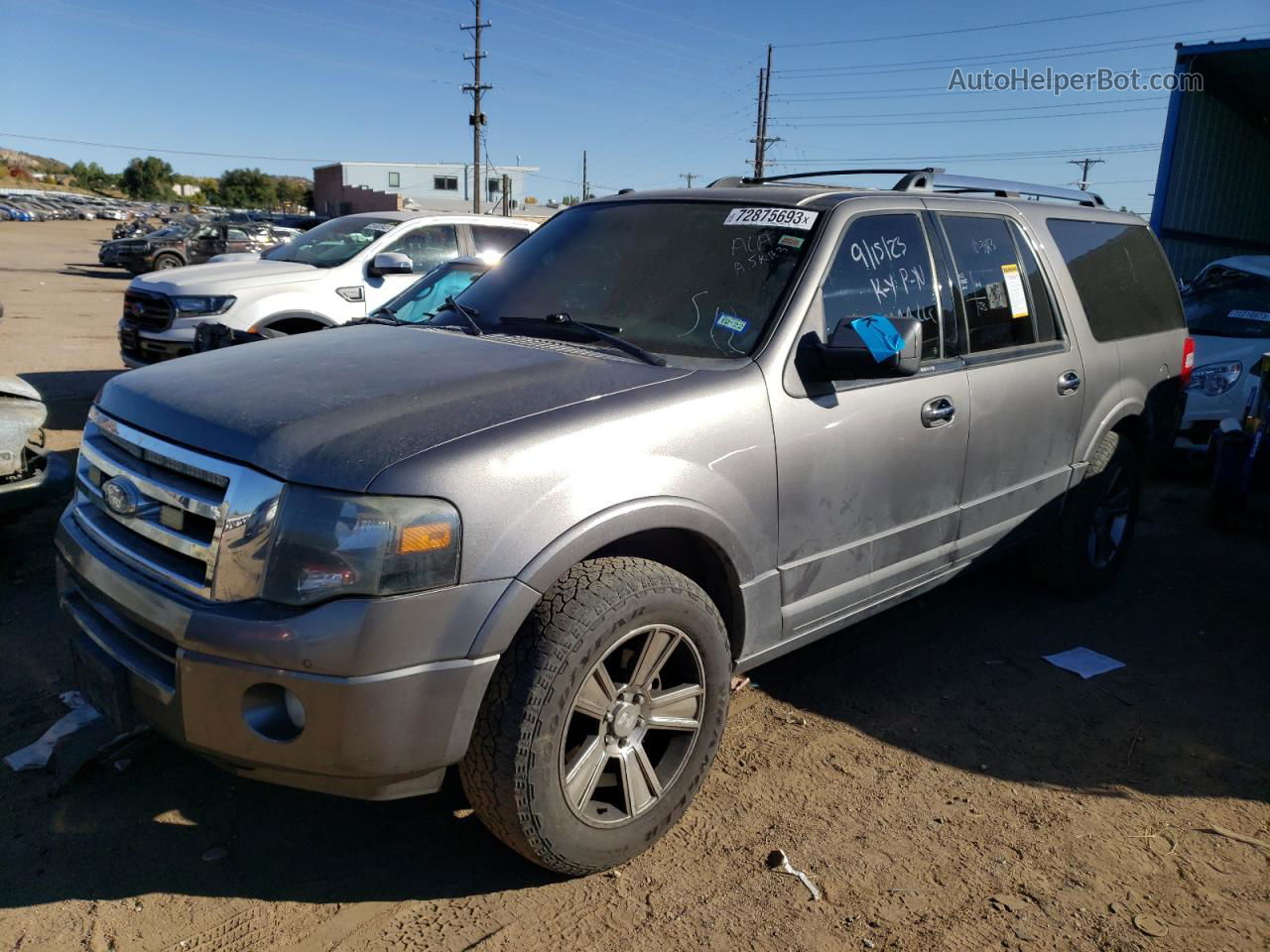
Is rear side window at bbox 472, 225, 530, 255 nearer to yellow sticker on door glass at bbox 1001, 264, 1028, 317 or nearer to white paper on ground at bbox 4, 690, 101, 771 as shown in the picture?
yellow sticker on door glass at bbox 1001, 264, 1028, 317

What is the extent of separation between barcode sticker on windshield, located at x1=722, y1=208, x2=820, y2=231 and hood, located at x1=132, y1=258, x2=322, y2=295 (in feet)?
18.7

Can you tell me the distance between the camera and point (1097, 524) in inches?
202

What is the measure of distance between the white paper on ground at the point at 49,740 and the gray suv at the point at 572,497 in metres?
0.67

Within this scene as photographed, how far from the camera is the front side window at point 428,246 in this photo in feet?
29.6

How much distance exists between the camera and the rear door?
3.93 m

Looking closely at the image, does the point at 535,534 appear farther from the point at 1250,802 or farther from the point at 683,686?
the point at 1250,802

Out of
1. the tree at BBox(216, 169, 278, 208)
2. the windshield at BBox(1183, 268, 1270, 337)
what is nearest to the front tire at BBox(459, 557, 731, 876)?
the windshield at BBox(1183, 268, 1270, 337)

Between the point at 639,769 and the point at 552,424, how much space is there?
3.47 ft

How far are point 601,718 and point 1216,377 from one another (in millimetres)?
7044

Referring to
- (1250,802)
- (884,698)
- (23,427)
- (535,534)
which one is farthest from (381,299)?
(1250,802)

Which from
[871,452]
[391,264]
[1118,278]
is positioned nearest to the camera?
[871,452]

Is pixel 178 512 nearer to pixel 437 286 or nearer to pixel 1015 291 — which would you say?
pixel 1015 291

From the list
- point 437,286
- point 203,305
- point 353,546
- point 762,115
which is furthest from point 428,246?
point 762,115

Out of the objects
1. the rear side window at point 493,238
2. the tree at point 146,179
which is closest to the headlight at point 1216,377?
the rear side window at point 493,238
